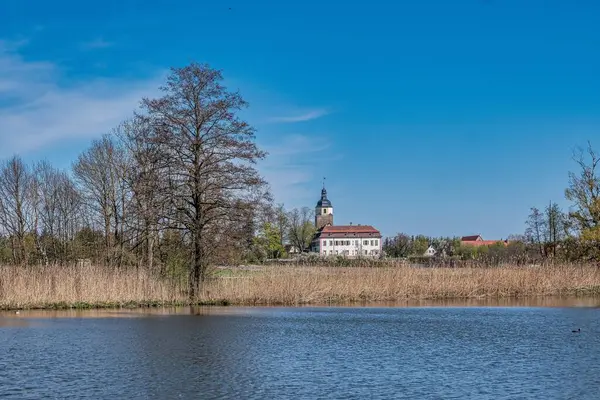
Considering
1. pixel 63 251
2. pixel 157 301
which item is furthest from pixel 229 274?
pixel 63 251

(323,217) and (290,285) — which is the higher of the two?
(323,217)

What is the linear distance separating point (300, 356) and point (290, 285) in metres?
14.6

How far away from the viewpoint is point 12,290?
26.2 m

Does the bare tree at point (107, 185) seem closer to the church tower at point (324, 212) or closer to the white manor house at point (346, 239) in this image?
the white manor house at point (346, 239)

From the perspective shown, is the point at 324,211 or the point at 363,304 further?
the point at 324,211

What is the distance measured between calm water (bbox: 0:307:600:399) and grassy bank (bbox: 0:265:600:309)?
347 centimetres

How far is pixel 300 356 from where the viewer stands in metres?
14.3

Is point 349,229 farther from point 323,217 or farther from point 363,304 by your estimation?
point 363,304

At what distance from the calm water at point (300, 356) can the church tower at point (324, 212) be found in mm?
154697

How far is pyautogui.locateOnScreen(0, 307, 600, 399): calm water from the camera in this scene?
429 inches

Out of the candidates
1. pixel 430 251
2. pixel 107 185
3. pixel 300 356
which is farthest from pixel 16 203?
pixel 430 251

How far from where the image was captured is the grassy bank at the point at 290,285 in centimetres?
2661

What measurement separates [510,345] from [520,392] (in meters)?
5.48

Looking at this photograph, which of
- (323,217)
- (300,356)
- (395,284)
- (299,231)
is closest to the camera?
(300,356)
